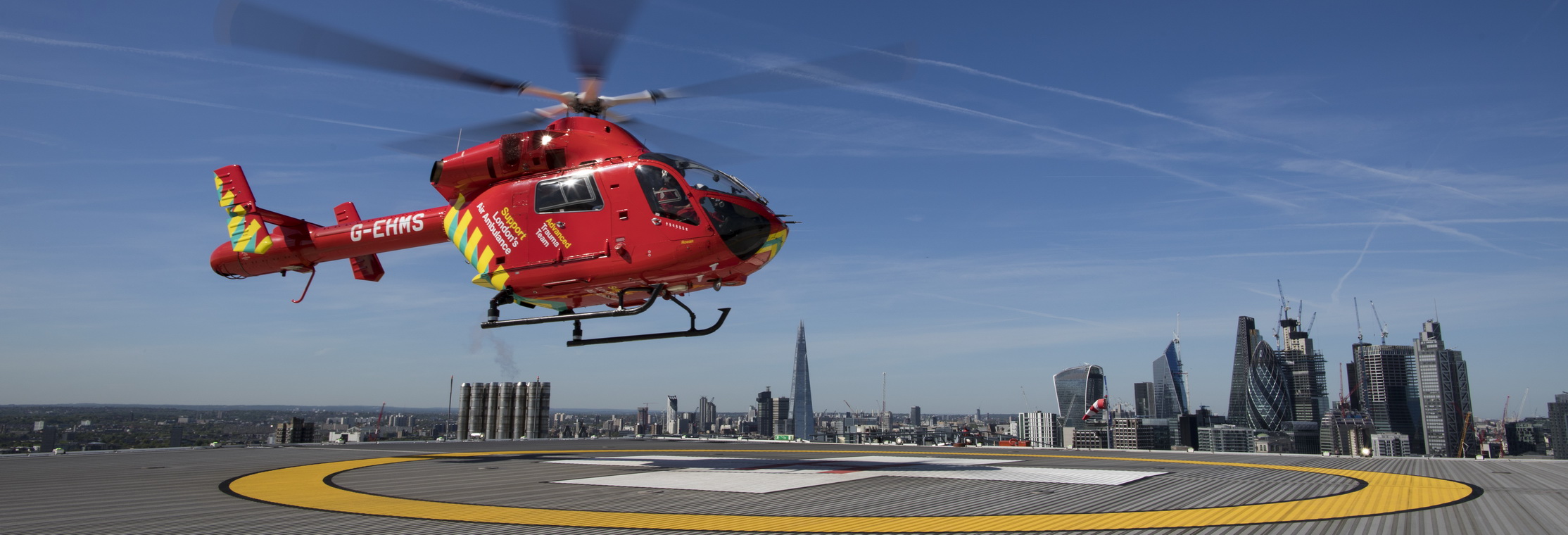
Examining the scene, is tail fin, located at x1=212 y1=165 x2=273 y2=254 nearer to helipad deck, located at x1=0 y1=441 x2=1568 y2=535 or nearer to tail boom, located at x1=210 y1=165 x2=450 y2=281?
tail boom, located at x1=210 y1=165 x2=450 y2=281

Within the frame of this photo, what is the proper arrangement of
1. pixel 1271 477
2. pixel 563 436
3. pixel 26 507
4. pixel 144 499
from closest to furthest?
1. pixel 26 507
2. pixel 144 499
3. pixel 1271 477
4. pixel 563 436

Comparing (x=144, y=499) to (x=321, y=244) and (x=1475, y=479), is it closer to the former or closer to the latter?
(x=321, y=244)

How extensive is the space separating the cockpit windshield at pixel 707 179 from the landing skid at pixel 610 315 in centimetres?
263

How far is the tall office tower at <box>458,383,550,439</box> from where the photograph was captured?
132 ft

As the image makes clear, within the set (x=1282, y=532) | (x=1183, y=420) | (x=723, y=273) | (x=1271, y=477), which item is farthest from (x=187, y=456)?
(x=1183, y=420)

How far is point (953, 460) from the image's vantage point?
85.4 ft

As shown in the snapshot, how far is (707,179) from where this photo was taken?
1706cm

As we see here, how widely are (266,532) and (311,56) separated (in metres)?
8.04

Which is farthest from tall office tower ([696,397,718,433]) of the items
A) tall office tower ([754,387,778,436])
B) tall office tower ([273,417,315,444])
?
tall office tower ([273,417,315,444])

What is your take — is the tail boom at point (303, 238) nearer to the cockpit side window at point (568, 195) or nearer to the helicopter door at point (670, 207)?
the cockpit side window at point (568, 195)

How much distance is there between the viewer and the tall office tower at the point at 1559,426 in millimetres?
114000

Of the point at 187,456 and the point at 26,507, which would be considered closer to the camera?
the point at 26,507

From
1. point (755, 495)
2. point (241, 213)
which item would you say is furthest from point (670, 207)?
point (241, 213)

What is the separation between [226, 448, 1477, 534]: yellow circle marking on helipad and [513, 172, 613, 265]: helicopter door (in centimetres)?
622
